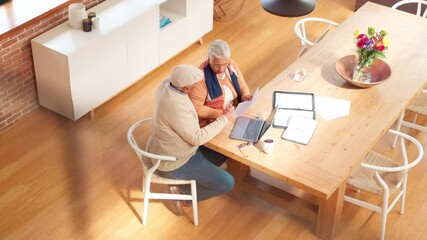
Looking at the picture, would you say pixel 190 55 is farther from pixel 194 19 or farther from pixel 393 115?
pixel 393 115

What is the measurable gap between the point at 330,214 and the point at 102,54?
7.49 feet

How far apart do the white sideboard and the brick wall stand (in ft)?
0.23

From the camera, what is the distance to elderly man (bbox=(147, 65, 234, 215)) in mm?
4574

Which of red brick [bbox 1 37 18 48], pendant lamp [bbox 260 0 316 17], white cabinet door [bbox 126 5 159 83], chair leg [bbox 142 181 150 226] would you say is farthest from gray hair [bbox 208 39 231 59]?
red brick [bbox 1 37 18 48]

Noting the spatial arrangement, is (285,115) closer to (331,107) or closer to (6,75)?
(331,107)

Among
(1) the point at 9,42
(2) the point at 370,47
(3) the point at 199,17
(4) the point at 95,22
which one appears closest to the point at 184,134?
(2) the point at 370,47

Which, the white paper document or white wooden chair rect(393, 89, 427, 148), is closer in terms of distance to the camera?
the white paper document

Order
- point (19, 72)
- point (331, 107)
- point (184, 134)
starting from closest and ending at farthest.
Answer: point (184, 134), point (331, 107), point (19, 72)

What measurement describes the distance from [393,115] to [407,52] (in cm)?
92

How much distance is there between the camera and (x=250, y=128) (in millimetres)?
4871

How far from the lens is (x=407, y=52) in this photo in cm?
A: 582

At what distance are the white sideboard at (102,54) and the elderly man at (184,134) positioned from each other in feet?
4.04

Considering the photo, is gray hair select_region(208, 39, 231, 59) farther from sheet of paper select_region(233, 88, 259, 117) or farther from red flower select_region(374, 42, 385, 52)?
red flower select_region(374, 42, 385, 52)

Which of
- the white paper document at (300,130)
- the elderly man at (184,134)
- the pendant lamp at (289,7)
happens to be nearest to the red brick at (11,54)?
the elderly man at (184,134)
